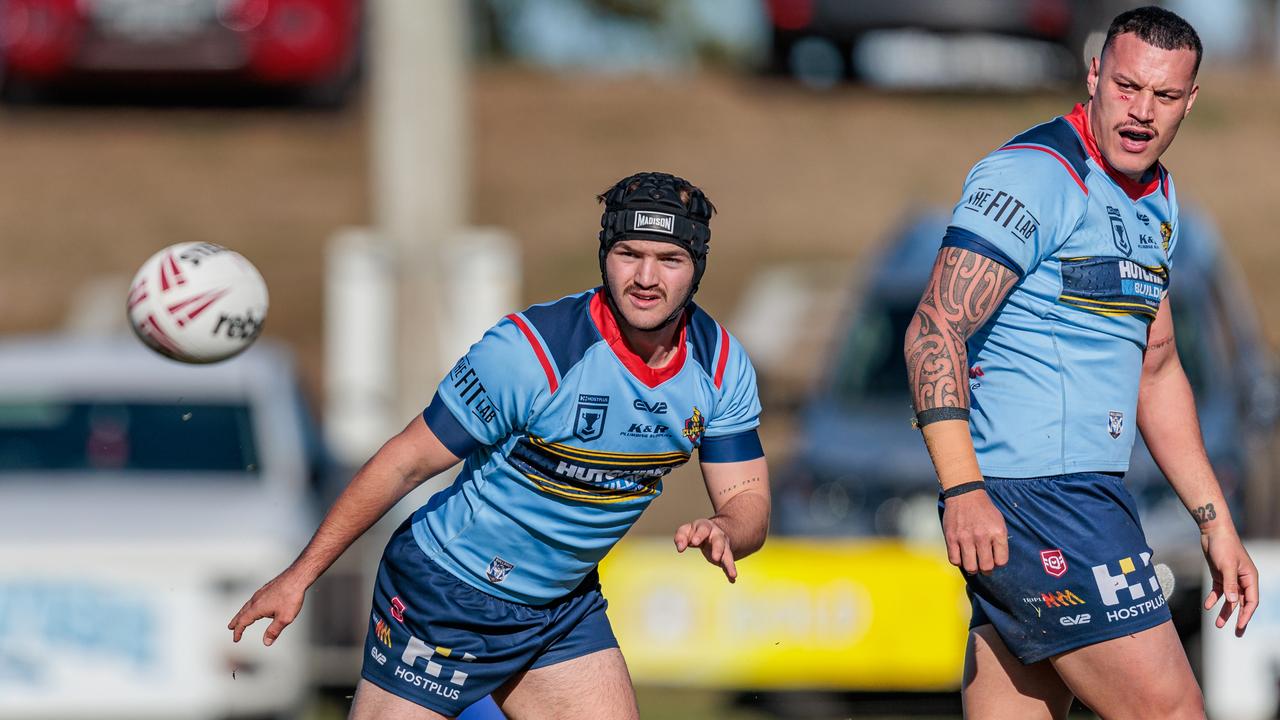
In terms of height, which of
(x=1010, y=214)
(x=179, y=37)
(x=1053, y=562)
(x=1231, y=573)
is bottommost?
(x=179, y=37)

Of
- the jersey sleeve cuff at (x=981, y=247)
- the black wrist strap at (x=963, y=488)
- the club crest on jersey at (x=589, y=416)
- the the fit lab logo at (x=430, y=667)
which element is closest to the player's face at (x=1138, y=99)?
the jersey sleeve cuff at (x=981, y=247)

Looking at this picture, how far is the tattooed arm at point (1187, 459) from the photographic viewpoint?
4801 mm

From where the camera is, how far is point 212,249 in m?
5.58

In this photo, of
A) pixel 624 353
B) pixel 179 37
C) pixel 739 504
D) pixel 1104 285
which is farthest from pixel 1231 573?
pixel 179 37

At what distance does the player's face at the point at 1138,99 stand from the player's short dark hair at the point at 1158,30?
2cm

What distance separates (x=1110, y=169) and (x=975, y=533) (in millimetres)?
1001

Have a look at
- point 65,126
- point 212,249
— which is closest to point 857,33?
point 65,126

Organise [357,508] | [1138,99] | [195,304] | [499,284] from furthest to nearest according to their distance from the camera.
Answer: [499,284], [195,304], [357,508], [1138,99]

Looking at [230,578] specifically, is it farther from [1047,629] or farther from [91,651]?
[1047,629]

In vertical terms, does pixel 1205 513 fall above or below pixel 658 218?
below

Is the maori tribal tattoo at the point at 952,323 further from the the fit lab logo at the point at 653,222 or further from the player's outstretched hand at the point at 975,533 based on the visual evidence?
the the fit lab logo at the point at 653,222

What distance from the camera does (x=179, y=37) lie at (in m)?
22.4

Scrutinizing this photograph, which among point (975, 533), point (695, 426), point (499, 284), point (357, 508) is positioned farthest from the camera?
point (499, 284)

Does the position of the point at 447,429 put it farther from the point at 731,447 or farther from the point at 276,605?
Result: the point at 731,447
